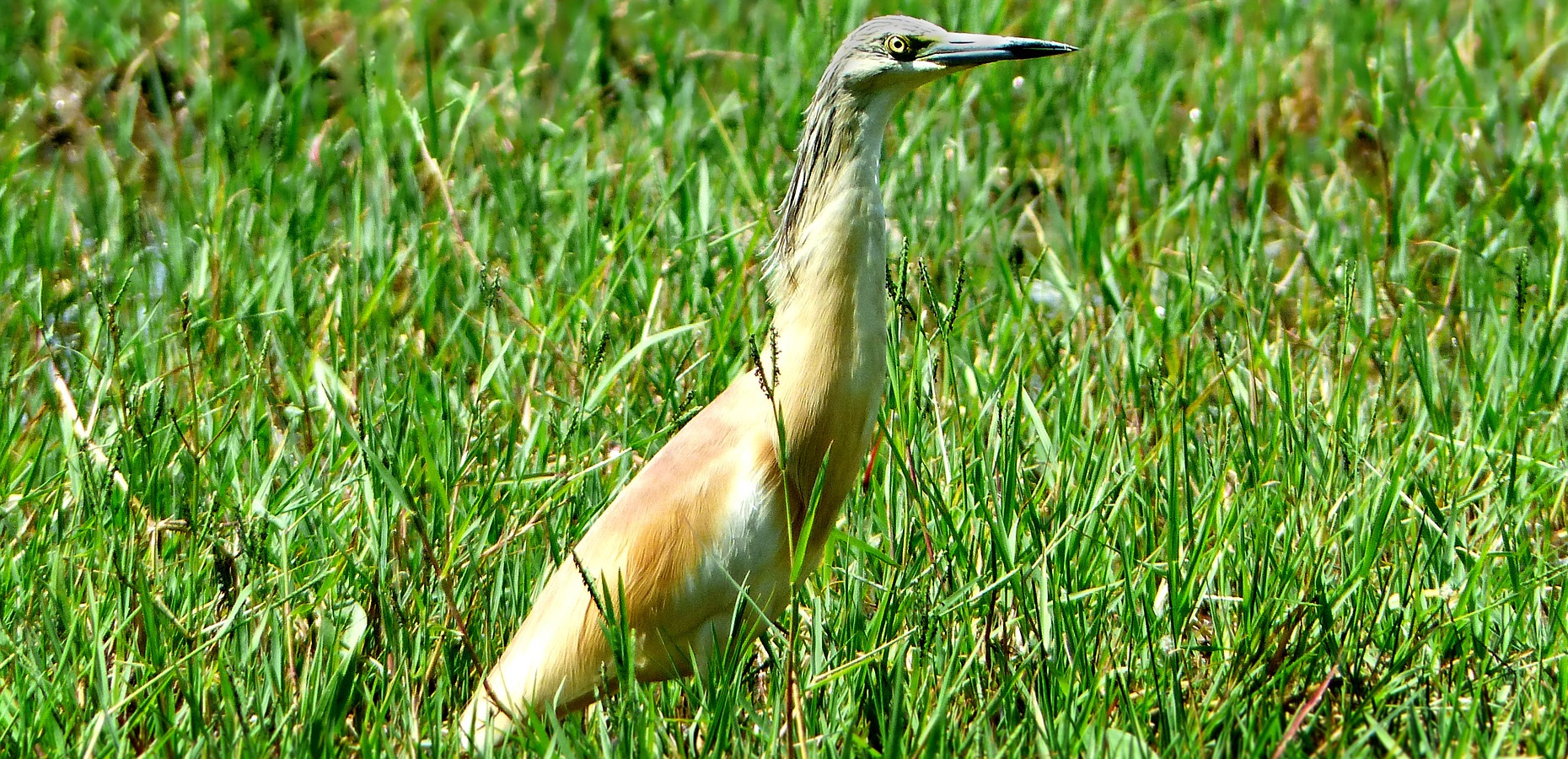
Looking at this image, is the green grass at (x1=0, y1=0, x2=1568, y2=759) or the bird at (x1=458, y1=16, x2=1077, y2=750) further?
the bird at (x1=458, y1=16, x2=1077, y2=750)

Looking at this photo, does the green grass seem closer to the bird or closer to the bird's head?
the bird

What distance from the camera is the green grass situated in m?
2.51

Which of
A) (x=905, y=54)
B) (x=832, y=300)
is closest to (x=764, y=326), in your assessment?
(x=832, y=300)

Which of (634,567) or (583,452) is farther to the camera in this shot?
(583,452)

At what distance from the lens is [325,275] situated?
13.1ft

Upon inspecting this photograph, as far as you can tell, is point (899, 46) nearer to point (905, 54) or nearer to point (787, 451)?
point (905, 54)

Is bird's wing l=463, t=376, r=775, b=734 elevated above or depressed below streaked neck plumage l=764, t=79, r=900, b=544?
below

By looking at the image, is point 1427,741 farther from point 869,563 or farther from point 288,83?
point 288,83

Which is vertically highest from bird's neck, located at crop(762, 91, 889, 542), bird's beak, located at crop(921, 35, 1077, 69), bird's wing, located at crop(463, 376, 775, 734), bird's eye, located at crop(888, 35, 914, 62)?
bird's eye, located at crop(888, 35, 914, 62)

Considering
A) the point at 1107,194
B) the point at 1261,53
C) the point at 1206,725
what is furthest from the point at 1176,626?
the point at 1261,53

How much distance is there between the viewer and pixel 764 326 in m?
3.37

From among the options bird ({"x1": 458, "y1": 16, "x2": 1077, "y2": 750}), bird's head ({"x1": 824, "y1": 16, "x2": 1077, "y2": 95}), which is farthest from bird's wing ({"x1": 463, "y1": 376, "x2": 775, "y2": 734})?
bird's head ({"x1": 824, "y1": 16, "x2": 1077, "y2": 95})

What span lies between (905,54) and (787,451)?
63 centimetres

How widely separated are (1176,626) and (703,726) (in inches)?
28.6
